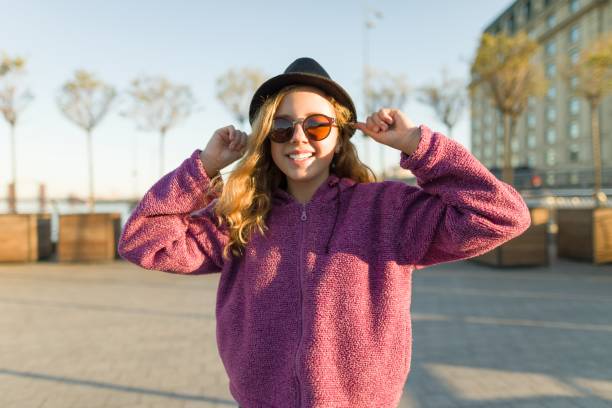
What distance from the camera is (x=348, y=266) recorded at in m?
1.27

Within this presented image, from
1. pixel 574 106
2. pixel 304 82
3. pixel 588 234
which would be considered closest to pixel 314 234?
pixel 304 82

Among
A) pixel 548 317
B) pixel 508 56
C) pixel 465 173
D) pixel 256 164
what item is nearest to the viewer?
pixel 465 173

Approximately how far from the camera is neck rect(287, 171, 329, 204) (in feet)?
4.88

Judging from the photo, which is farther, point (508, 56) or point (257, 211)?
point (508, 56)

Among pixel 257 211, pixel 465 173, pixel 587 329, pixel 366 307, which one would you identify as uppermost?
pixel 465 173

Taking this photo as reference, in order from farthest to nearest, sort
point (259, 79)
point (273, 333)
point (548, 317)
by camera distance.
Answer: point (259, 79), point (548, 317), point (273, 333)

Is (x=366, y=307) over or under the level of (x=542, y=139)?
under

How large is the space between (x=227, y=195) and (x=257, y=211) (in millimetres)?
118

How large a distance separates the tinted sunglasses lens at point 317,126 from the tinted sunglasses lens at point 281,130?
0.06m

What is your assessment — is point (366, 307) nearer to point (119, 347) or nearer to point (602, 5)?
point (119, 347)

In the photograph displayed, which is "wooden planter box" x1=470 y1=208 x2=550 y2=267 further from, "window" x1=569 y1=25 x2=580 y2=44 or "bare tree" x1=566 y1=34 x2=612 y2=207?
"window" x1=569 y1=25 x2=580 y2=44

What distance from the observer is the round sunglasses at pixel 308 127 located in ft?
4.47

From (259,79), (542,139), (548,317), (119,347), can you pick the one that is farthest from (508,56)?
(542,139)

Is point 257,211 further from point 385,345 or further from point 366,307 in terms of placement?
point 385,345
